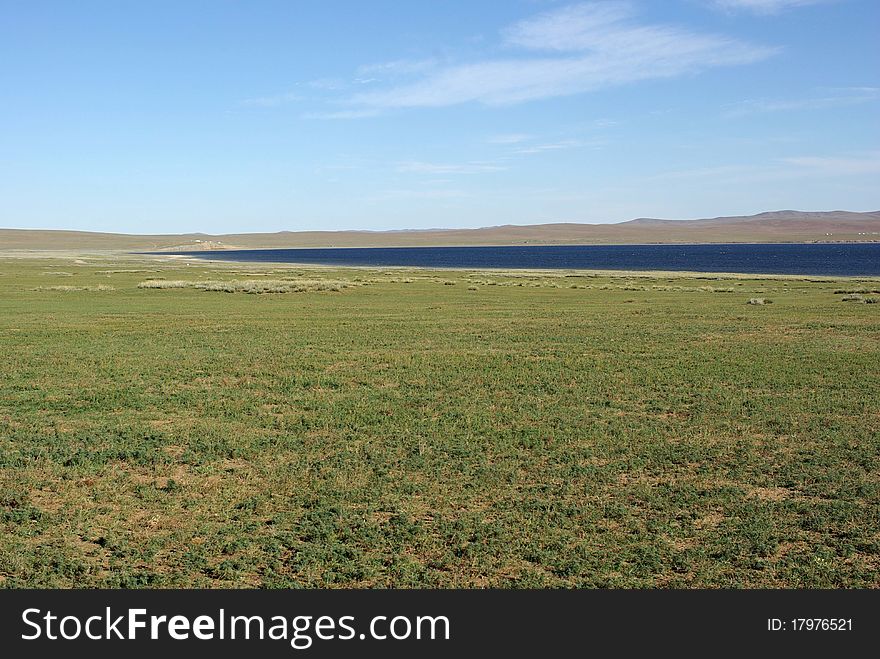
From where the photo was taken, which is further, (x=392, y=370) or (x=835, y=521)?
(x=392, y=370)

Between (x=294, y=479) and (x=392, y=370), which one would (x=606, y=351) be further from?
(x=294, y=479)

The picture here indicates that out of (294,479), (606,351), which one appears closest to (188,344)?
(606,351)

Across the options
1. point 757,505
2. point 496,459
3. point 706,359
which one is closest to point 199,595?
point 496,459

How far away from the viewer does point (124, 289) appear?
51312 mm

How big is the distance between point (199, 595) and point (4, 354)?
18.4 metres

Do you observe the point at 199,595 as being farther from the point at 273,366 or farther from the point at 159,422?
the point at 273,366

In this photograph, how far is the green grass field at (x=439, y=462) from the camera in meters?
7.97

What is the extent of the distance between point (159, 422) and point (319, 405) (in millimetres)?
3112

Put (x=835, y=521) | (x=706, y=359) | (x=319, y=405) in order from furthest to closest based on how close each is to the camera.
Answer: (x=706, y=359)
(x=319, y=405)
(x=835, y=521)

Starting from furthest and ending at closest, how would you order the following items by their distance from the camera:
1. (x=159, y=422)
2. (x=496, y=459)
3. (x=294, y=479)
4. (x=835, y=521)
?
1. (x=159, y=422)
2. (x=496, y=459)
3. (x=294, y=479)
4. (x=835, y=521)

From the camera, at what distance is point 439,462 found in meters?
11.5

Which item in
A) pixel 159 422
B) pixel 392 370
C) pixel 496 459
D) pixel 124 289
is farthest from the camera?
pixel 124 289

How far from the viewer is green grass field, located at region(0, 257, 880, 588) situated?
797cm

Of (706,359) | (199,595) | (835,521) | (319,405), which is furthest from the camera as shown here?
(706,359)
